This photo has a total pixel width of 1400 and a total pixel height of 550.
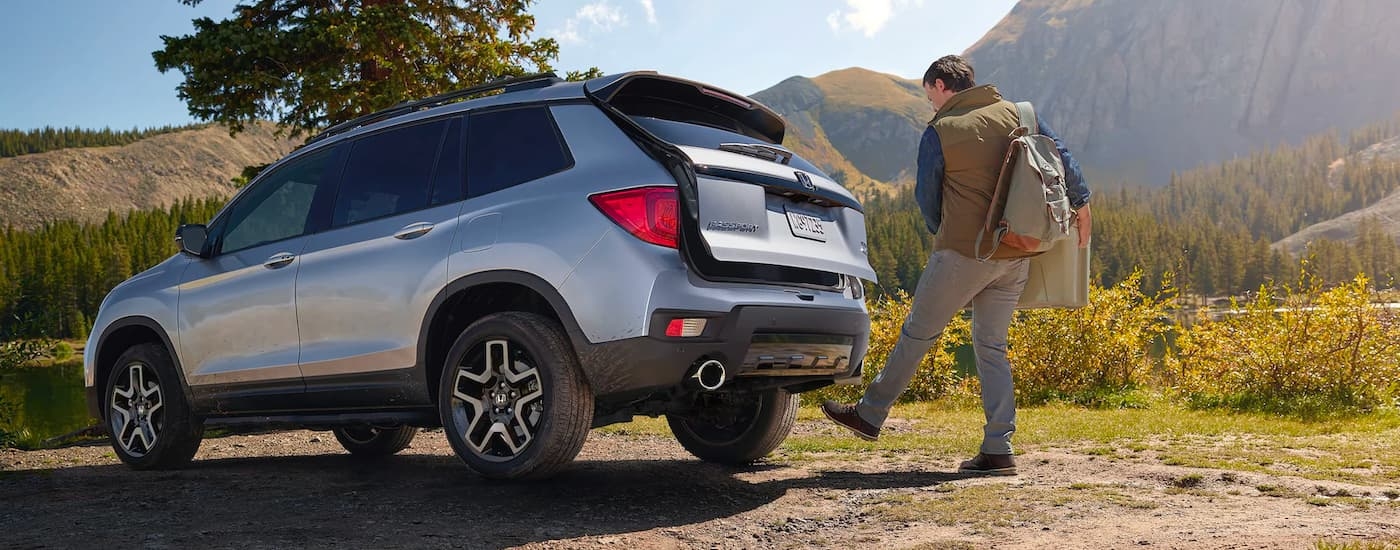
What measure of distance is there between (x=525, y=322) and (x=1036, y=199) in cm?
272

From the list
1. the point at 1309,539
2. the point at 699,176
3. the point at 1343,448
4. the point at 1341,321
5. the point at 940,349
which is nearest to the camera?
the point at 1309,539

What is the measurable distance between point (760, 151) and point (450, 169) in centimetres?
162

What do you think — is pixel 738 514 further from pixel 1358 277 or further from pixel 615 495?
pixel 1358 277

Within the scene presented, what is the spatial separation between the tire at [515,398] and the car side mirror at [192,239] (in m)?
2.52

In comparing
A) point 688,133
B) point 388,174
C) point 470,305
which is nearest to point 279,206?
point 388,174

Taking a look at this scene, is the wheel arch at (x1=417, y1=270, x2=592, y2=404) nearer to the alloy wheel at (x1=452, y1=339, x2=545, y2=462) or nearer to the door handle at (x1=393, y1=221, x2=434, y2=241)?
the alloy wheel at (x1=452, y1=339, x2=545, y2=462)

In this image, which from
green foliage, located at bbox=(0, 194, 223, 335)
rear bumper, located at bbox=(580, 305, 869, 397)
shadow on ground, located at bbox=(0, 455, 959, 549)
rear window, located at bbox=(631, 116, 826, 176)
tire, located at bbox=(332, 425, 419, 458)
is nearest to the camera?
shadow on ground, located at bbox=(0, 455, 959, 549)

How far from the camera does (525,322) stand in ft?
14.9

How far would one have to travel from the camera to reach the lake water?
29.8 feet

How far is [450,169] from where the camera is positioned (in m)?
5.15

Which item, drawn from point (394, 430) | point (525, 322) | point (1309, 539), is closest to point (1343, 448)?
point (1309, 539)

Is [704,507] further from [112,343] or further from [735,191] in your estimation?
[112,343]

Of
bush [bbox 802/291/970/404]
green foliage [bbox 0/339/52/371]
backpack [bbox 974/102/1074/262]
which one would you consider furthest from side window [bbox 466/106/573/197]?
bush [bbox 802/291/970/404]

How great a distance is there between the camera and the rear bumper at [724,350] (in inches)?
168
